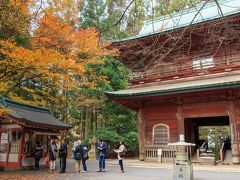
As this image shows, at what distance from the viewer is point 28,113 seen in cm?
1922

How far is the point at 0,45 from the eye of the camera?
15.3 m

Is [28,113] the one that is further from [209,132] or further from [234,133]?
[209,132]

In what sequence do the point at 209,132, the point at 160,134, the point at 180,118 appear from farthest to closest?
the point at 209,132, the point at 160,134, the point at 180,118

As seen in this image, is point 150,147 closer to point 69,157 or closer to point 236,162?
point 236,162

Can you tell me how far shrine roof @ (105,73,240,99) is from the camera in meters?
15.8

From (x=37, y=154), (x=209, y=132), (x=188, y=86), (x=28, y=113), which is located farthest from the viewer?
(x=209, y=132)

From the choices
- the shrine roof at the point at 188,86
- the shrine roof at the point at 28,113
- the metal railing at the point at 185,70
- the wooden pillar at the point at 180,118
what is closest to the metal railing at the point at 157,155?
the wooden pillar at the point at 180,118

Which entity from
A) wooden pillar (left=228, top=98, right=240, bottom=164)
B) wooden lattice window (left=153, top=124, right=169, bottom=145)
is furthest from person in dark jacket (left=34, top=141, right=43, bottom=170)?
wooden pillar (left=228, top=98, right=240, bottom=164)

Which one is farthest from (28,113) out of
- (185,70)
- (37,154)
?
(185,70)

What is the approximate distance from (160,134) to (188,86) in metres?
4.46

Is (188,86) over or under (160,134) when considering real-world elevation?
over

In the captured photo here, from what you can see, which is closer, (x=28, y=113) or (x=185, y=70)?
(x=28, y=113)

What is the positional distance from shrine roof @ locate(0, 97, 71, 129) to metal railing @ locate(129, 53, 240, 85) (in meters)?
6.69

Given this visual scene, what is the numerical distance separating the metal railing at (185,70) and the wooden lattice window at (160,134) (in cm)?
343
